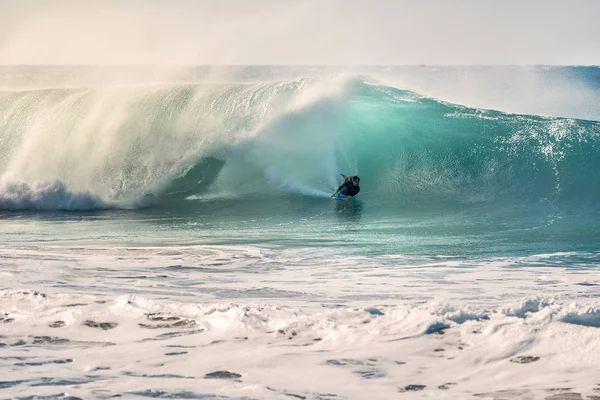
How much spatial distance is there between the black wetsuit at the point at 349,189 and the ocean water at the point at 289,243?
0.61ft

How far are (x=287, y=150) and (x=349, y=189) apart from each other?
2.42 metres

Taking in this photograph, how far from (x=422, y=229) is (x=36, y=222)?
6.64m

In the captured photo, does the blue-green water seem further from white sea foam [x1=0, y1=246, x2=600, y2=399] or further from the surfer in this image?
white sea foam [x1=0, y1=246, x2=600, y2=399]

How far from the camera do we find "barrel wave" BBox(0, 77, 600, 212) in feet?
52.3

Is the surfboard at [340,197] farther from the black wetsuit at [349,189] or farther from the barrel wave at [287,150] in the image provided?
the barrel wave at [287,150]

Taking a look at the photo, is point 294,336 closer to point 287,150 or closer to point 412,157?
point 287,150

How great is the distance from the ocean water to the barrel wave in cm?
6

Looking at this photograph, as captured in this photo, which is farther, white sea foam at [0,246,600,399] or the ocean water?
the ocean water

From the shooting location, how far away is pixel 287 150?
17156mm

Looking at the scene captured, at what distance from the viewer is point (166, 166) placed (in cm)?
1753

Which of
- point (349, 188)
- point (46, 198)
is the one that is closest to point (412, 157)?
point (349, 188)

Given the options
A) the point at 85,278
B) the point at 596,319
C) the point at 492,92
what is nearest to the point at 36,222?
the point at 85,278

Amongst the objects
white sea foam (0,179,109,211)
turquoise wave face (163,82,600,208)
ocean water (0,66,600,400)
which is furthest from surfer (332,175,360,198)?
white sea foam (0,179,109,211)

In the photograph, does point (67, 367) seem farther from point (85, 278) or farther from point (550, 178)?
point (550, 178)
